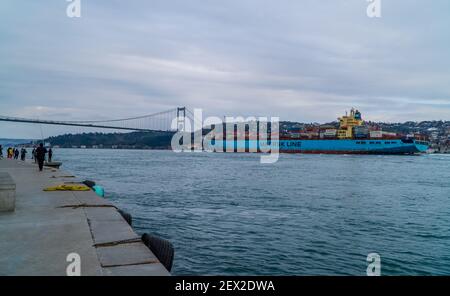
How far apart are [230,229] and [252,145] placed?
92.4 metres

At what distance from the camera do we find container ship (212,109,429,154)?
7331cm

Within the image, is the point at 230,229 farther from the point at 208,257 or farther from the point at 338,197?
the point at 338,197

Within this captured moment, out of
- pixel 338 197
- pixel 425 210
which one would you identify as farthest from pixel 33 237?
pixel 338 197

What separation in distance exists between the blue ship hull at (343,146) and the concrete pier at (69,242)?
73585mm

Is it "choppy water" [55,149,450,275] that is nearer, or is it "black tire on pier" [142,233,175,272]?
"black tire on pier" [142,233,175,272]

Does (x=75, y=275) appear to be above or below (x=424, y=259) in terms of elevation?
above

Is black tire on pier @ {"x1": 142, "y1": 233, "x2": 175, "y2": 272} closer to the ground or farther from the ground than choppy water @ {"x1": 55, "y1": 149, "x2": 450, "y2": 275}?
farther from the ground

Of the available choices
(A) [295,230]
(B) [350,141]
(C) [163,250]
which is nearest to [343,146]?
(B) [350,141]

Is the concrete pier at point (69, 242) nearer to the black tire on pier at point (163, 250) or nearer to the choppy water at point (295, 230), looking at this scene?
the black tire on pier at point (163, 250)

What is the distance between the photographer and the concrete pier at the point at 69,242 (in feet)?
12.0

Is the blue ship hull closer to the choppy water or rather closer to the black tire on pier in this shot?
the choppy water

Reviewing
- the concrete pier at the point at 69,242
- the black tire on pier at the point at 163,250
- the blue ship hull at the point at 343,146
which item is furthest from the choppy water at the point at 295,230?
the blue ship hull at the point at 343,146

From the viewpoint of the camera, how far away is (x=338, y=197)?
15.9m

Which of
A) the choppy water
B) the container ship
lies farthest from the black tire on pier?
the container ship
